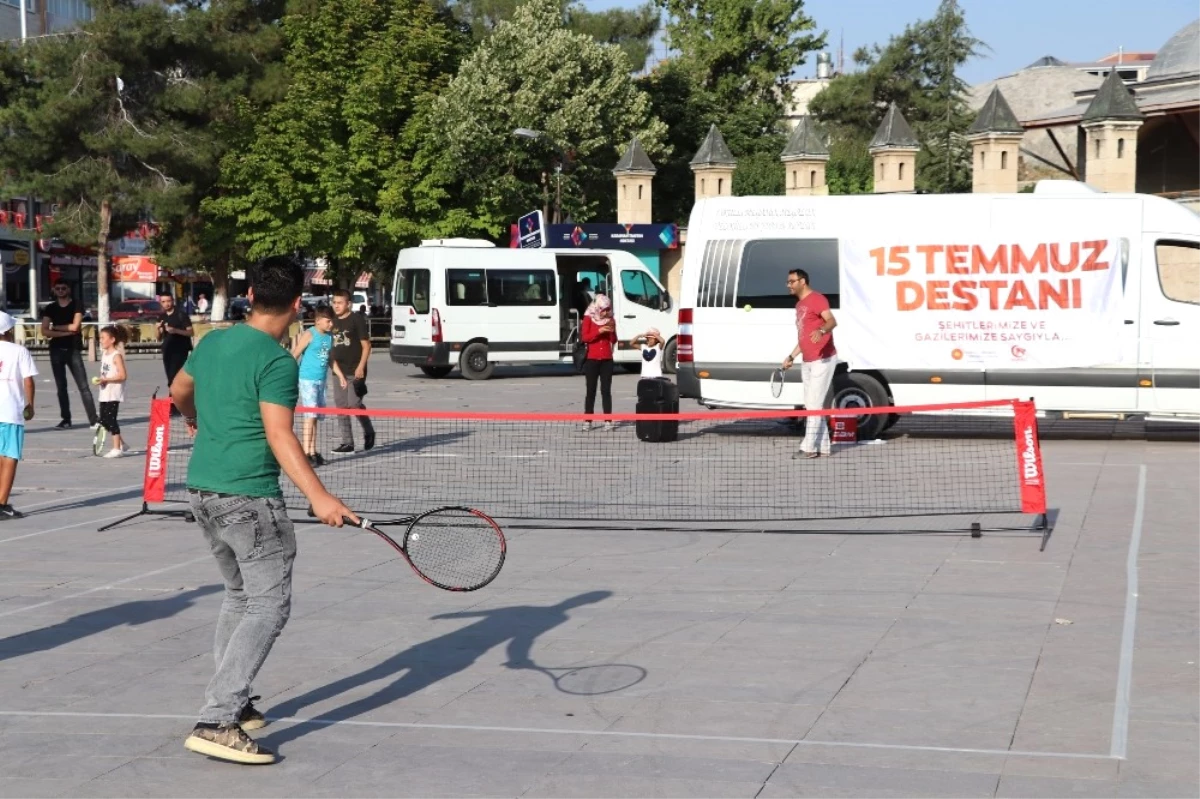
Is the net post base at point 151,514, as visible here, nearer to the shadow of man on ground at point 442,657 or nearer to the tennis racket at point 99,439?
the shadow of man on ground at point 442,657

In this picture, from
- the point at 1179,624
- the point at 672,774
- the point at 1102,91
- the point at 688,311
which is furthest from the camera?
the point at 1102,91

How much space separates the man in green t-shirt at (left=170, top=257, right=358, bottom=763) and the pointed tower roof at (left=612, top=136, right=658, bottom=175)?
152 feet

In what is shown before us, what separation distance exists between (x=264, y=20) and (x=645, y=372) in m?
41.2

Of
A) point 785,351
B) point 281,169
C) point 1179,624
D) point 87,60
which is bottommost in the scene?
point 1179,624

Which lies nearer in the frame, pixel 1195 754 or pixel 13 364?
pixel 1195 754

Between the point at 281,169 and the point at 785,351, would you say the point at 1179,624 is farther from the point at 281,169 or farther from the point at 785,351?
the point at 281,169

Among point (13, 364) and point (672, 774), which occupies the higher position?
point (13, 364)

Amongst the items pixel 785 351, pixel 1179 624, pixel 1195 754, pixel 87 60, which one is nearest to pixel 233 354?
pixel 1195 754

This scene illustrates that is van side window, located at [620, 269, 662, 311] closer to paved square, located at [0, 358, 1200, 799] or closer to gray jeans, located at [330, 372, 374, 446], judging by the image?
gray jeans, located at [330, 372, 374, 446]

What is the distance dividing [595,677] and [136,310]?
6053cm

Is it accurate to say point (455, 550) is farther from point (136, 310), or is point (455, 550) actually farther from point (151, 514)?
point (136, 310)

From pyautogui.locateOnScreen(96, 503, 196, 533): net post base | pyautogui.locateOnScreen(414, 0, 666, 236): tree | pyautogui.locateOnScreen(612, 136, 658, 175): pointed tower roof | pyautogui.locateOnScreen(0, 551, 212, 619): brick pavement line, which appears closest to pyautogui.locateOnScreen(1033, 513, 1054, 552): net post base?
pyautogui.locateOnScreen(0, 551, 212, 619): brick pavement line

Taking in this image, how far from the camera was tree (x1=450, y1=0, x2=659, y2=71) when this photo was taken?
248ft

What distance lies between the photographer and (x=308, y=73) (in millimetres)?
51562
